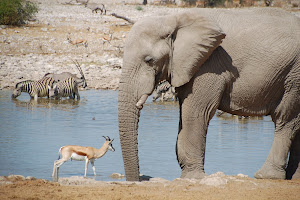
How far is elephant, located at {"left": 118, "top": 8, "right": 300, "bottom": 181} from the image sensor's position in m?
6.90

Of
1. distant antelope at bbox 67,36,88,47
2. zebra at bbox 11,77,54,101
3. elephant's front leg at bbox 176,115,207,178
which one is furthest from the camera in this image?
distant antelope at bbox 67,36,88,47

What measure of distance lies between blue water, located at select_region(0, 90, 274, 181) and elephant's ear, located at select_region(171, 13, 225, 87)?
2.11 meters

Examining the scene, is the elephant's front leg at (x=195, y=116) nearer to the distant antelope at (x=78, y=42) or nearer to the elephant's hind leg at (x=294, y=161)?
the elephant's hind leg at (x=294, y=161)

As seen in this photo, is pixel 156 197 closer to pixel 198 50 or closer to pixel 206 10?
pixel 198 50

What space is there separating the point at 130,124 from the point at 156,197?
1.25m

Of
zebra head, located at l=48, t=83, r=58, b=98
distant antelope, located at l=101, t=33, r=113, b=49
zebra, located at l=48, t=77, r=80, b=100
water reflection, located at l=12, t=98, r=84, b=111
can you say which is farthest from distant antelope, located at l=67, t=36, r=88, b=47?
zebra head, located at l=48, t=83, r=58, b=98

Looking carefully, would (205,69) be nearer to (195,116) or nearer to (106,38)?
(195,116)

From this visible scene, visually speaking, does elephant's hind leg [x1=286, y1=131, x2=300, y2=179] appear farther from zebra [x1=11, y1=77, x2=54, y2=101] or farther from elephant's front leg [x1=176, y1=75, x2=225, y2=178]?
zebra [x1=11, y1=77, x2=54, y2=101]

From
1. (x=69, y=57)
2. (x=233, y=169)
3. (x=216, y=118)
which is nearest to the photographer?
(x=233, y=169)

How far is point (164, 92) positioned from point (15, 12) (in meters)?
14.6

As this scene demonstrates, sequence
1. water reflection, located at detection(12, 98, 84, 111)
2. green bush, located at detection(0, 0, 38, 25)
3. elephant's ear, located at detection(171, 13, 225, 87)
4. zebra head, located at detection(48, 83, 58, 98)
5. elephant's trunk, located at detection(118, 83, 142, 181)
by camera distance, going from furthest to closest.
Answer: green bush, located at detection(0, 0, 38, 25) → zebra head, located at detection(48, 83, 58, 98) → water reflection, located at detection(12, 98, 84, 111) → elephant's ear, located at detection(171, 13, 225, 87) → elephant's trunk, located at detection(118, 83, 142, 181)

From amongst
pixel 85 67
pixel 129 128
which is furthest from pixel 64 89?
pixel 129 128

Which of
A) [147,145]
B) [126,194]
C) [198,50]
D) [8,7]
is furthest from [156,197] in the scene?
[8,7]

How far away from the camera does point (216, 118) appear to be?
50.7 feet
